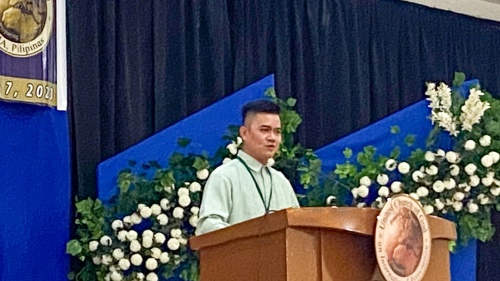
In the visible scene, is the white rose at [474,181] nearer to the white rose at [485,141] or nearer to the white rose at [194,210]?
the white rose at [485,141]

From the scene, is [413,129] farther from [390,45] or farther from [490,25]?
[490,25]

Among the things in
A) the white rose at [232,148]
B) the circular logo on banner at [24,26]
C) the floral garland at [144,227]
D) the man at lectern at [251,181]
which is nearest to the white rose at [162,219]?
the floral garland at [144,227]

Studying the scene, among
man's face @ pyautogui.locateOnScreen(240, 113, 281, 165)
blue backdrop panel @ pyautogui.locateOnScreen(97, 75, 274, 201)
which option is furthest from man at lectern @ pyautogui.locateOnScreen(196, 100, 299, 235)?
blue backdrop panel @ pyautogui.locateOnScreen(97, 75, 274, 201)

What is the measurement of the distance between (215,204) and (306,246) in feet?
2.50

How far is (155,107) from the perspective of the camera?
431cm

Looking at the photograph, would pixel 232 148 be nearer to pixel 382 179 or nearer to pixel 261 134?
pixel 382 179

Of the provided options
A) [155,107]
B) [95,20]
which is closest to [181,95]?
[155,107]

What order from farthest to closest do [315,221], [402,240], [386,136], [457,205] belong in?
[386,136] → [457,205] → [402,240] → [315,221]

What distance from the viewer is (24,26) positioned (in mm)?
3779

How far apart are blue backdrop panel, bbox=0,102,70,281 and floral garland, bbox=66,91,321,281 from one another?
89 mm

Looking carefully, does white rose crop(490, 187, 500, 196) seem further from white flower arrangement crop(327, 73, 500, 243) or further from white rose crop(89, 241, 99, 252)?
white rose crop(89, 241, 99, 252)

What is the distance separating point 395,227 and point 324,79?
3.06m

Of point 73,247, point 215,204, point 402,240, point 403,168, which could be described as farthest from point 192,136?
point 402,240

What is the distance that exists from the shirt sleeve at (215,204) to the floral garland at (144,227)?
109 centimetres
